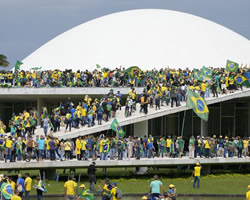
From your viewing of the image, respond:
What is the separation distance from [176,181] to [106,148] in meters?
3.62

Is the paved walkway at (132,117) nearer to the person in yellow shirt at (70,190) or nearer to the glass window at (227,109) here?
the glass window at (227,109)

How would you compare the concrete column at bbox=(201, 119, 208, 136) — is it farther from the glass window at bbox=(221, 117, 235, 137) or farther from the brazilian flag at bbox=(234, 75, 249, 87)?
the brazilian flag at bbox=(234, 75, 249, 87)

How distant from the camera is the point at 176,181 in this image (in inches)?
1221

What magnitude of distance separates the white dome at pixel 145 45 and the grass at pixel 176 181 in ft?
50.6

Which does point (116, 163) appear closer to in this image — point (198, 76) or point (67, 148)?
point (67, 148)

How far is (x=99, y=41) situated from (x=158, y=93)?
18334 millimetres

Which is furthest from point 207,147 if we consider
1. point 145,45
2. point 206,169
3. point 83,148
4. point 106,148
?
point 145,45

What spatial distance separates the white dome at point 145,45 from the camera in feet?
164

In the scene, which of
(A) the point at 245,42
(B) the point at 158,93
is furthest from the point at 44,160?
(A) the point at 245,42

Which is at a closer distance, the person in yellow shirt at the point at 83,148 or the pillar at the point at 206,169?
the person in yellow shirt at the point at 83,148

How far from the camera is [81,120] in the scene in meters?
32.5

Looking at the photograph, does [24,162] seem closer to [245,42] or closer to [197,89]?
[197,89]

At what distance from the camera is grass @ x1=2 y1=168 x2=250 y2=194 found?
27.7m

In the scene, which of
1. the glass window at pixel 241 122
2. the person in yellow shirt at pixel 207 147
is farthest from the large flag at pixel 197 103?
the glass window at pixel 241 122
